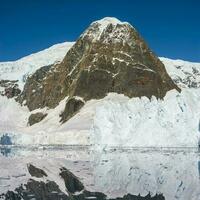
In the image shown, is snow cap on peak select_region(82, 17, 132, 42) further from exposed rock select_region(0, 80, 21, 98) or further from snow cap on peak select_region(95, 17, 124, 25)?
exposed rock select_region(0, 80, 21, 98)

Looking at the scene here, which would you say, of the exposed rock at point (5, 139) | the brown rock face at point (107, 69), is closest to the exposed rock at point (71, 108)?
the brown rock face at point (107, 69)

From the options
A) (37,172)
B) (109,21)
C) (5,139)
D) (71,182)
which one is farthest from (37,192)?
(109,21)

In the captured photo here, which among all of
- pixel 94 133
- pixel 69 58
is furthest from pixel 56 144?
pixel 69 58

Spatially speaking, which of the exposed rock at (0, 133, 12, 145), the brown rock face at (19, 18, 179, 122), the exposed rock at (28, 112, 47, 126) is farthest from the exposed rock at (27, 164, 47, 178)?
the exposed rock at (28, 112, 47, 126)

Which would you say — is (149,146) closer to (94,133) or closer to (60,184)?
(94,133)

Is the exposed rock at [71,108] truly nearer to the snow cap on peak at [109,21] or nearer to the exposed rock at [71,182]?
the snow cap on peak at [109,21]

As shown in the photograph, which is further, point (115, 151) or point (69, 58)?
point (69, 58)

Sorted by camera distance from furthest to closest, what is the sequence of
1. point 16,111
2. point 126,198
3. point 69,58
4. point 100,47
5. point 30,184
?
point 16,111 → point 69,58 → point 100,47 → point 30,184 → point 126,198
